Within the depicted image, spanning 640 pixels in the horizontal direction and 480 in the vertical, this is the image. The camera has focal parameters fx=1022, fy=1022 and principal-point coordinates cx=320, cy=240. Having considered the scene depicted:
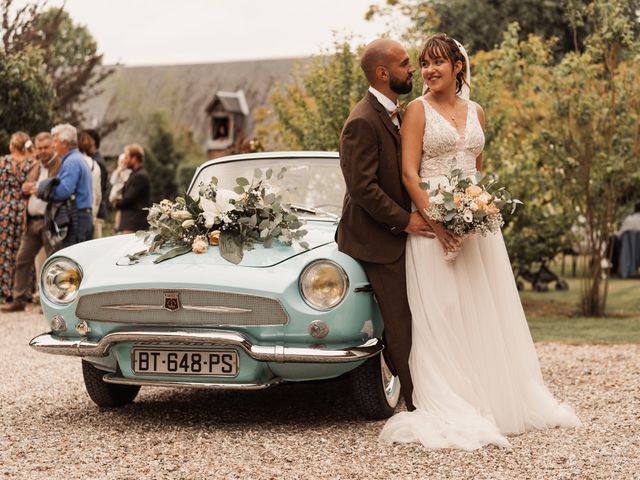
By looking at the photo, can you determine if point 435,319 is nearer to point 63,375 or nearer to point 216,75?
point 63,375

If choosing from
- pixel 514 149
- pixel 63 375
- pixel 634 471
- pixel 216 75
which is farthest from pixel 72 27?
pixel 634 471

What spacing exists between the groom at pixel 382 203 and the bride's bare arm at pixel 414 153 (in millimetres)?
41

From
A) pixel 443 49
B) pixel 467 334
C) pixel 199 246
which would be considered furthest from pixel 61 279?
pixel 443 49

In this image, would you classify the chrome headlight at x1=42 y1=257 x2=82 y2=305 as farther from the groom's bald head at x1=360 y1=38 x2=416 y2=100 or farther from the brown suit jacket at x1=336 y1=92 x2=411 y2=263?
the groom's bald head at x1=360 y1=38 x2=416 y2=100

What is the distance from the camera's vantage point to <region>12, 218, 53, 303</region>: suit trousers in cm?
1104

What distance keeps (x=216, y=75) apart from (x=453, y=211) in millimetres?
50994

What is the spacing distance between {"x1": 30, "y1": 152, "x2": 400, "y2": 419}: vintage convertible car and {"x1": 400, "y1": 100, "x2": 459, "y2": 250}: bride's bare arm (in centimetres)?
48

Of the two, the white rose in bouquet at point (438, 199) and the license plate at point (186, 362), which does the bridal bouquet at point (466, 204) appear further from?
the license plate at point (186, 362)

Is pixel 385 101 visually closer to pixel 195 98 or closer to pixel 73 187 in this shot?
pixel 73 187

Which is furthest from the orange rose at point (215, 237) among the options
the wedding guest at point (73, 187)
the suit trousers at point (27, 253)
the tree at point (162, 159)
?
the tree at point (162, 159)

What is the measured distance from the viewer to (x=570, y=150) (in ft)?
37.9

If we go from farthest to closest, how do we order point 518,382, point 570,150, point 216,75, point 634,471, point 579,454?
point 216,75, point 570,150, point 518,382, point 579,454, point 634,471

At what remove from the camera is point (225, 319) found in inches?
193

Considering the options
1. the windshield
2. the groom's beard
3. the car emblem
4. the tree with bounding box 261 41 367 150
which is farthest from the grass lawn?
the car emblem
